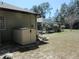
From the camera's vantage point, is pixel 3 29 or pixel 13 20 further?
pixel 13 20

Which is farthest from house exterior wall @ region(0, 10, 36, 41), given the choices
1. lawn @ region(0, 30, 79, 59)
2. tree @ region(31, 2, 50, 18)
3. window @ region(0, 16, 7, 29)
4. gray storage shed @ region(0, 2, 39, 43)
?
tree @ region(31, 2, 50, 18)

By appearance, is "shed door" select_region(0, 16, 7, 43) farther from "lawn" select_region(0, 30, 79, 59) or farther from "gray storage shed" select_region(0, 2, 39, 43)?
"lawn" select_region(0, 30, 79, 59)

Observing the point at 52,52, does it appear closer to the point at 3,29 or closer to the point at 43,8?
the point at 3,29

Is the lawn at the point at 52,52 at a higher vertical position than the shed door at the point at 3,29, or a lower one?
lower

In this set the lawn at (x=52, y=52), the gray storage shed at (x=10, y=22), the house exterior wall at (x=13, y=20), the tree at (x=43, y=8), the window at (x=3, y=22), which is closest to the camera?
the lawn at (x=52, y=52)

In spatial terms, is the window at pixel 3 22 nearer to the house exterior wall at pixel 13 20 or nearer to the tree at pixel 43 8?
the house exterior wall at pixel 13 20

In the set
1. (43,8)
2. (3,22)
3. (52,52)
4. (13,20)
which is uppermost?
(43,8)

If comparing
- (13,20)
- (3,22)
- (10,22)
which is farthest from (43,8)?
(3,22)

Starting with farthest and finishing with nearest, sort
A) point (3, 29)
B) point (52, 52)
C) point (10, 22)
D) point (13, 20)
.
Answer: point (13, 20) → point (10, 22) → point (3, 29) → point (52, 52)

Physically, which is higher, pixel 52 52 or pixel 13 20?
pixel 13 20

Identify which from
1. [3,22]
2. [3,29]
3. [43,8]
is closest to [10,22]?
[3,22]

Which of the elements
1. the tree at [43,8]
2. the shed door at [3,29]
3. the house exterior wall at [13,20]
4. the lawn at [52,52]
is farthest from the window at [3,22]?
the tree at [43,8]

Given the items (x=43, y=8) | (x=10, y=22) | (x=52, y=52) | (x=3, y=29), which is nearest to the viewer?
(x=52, y=52)

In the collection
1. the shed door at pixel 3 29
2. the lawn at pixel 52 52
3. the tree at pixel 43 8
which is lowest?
the lawn at pixel 52 52
